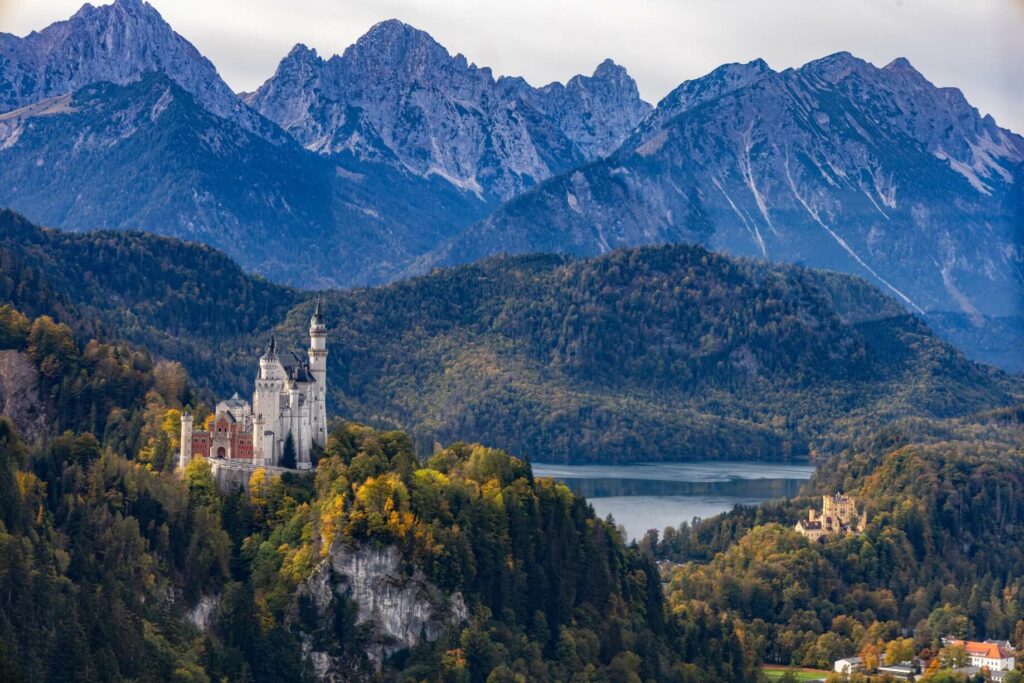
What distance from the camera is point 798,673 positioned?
137m

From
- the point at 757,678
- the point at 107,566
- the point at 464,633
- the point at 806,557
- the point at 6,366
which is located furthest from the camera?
the point at 806,557

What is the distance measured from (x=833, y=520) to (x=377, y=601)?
63.7 metres

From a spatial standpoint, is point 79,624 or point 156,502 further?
point 156,502

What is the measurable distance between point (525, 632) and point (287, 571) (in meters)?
12.2

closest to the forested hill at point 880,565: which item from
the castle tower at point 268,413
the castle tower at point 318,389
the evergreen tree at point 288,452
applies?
the castle tower at point 318,389

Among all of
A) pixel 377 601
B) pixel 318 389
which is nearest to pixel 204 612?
pixel 377 601

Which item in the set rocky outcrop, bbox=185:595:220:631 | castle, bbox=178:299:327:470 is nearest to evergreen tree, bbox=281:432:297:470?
castle, bbox=178:299:327:470

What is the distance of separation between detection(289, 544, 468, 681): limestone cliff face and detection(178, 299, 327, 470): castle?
6.27 metres

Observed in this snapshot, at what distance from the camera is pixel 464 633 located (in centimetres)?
11656

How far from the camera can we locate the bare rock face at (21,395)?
457ft

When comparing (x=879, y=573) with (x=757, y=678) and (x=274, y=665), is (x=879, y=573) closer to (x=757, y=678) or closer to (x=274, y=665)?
(x=757, y=678)

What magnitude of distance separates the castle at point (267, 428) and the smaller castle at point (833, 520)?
54289mm

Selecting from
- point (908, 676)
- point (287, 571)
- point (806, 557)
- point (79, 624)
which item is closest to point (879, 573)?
point (806, 557)

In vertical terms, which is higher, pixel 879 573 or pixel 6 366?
pixel 6 366
